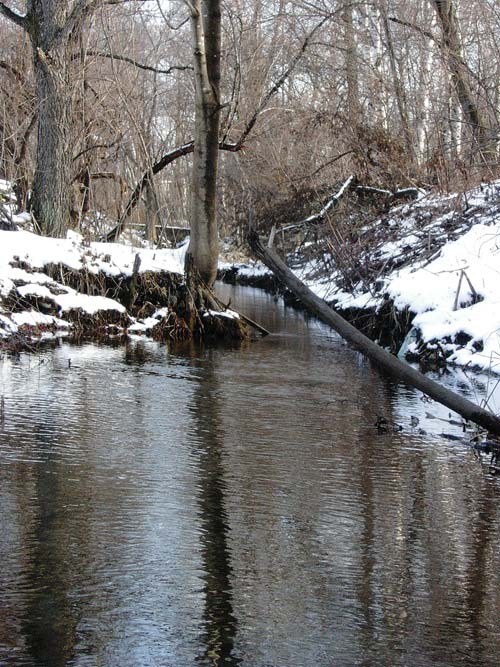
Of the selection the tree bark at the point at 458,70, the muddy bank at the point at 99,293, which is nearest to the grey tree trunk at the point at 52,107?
the muddy bank at the point at 99,293

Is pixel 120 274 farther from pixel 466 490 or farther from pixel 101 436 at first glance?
pixel 466 490

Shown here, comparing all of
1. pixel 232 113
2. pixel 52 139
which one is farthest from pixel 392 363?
pixel 52 139

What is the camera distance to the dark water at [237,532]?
381 cm

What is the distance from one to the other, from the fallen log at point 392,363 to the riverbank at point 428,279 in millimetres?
3692

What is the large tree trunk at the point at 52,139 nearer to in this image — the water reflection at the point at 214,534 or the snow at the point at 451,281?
the snow at the point at 451,281

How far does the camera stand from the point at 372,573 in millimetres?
4598

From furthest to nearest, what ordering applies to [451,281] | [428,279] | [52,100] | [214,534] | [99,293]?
[52,100]
[99,293]
[428,279]
[451,281]
[214,534]

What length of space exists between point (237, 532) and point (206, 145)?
32.8 ft

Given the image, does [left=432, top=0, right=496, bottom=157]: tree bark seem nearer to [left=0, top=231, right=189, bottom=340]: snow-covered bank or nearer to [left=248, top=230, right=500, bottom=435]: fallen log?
[left=0, top=231, right=189, bottom=340]: snow-covered bank

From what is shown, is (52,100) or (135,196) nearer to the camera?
(52,100)

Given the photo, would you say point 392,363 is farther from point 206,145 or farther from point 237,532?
point 206,145

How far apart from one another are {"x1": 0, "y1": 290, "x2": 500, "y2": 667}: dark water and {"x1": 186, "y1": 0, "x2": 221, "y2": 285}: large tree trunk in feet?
17.2

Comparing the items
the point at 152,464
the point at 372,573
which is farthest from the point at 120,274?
the point at 372,573

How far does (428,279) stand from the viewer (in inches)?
504
